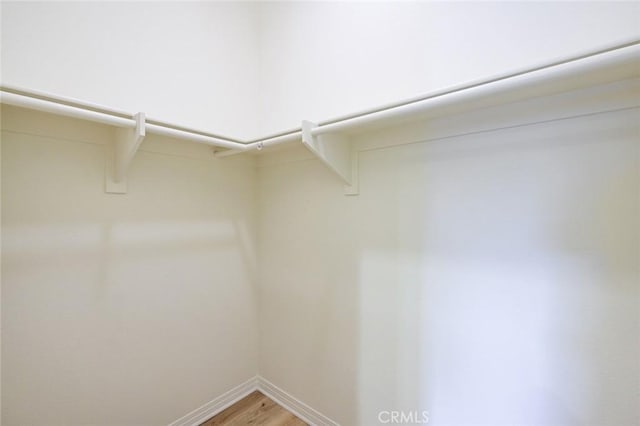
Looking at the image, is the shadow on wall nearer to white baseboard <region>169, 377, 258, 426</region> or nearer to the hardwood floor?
the hardwood floor

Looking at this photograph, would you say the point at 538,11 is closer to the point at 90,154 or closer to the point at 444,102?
the point at 444,102

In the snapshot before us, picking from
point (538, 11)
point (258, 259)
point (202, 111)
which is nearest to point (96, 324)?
point (258, 259)

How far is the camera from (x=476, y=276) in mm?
1102

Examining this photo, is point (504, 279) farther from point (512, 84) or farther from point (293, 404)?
point (293, 404)

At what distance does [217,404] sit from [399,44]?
225 centimetres

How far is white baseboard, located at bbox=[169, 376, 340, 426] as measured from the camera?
160cm

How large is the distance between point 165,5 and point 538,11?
1.70m

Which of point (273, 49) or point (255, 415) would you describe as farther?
point (273, 49)

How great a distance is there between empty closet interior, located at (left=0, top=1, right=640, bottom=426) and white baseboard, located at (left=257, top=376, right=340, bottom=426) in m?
0.01

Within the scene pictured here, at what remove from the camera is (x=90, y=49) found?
4.04 ft

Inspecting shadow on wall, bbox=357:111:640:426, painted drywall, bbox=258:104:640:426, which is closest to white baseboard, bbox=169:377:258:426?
painted drywall, bbox=258:104:640:426

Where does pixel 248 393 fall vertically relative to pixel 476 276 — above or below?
below

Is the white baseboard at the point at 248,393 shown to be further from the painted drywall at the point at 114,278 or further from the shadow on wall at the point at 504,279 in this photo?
the shadow on wall at the point at 504,279

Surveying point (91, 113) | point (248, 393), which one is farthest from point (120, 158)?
point (248, 393)
